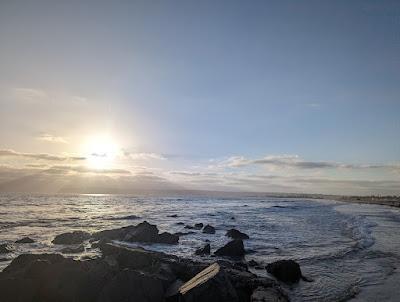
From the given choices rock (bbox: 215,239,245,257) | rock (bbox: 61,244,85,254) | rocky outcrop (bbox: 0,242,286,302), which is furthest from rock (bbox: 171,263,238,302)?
rock (bbox: 61,244,85,254)

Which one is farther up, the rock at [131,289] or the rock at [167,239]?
the rock at [131,289]

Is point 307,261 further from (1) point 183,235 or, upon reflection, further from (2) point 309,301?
(1) point 183,235

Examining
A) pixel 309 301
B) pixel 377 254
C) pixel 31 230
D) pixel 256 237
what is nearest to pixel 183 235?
pixel 256 237

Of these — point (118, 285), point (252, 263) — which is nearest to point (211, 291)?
point (118, 285)

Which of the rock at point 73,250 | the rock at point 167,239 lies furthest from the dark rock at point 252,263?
the rock at point 73,250

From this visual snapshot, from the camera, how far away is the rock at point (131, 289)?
1171 centimetres

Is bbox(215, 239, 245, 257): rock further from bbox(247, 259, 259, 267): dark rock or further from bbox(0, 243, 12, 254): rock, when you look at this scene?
bbox(0, 243, 12, 254): rock

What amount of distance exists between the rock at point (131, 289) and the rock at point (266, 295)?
3.15m

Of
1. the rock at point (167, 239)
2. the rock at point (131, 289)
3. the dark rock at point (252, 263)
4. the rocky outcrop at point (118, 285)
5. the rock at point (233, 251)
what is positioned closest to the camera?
the rocky outcrop at point (118, 285)

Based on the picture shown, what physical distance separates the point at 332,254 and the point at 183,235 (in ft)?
51.4

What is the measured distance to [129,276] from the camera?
476 inches

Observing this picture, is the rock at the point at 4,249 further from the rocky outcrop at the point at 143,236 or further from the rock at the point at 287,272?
the rock at the point at 287,272

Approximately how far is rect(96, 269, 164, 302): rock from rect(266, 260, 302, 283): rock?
7030 mm

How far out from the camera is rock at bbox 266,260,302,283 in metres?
16.8
